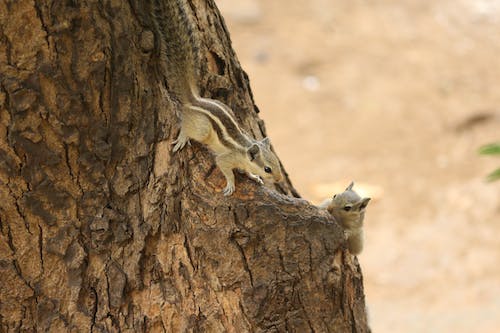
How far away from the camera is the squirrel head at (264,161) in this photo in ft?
9.02

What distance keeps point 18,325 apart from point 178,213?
0.66m

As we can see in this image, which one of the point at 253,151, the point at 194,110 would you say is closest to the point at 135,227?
the point at 194,110

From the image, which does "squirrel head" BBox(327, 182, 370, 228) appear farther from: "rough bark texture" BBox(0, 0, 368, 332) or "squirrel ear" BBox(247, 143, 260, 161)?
"rough bark texture" BBox(0, 0, 368, 332)

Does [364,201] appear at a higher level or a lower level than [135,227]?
higher

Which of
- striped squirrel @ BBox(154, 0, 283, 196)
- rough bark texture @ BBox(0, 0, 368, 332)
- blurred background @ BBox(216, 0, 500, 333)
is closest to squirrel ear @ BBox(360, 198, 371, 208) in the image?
striped squirrel @ BBox(154, 0, 283, 196)

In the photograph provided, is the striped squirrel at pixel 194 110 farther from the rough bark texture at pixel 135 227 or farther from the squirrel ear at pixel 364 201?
the squirrel ear at pixel 364 201

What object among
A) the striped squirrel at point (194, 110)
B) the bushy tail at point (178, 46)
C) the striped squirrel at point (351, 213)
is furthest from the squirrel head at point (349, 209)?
the bushy tail at point (178, 46)

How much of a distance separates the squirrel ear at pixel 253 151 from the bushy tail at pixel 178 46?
306 mm

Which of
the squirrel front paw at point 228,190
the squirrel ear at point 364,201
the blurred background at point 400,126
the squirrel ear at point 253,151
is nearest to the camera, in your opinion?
the squirrel front paw at point 228,190

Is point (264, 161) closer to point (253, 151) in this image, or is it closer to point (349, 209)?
point (253, 151)

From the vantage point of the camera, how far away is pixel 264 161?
2783mm

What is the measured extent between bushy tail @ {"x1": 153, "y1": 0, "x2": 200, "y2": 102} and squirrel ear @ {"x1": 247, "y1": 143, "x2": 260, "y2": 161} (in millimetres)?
306

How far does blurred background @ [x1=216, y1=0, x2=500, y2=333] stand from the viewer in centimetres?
816

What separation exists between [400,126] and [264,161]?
8.17 meters
